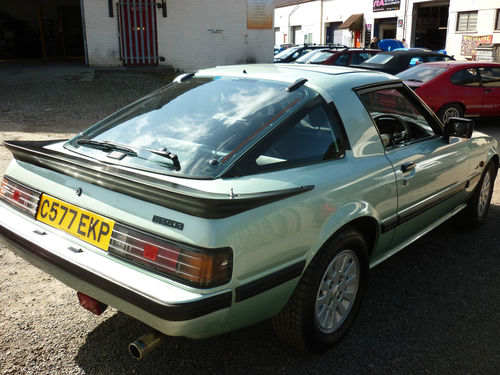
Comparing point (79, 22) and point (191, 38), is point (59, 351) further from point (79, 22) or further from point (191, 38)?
point (79, 22)

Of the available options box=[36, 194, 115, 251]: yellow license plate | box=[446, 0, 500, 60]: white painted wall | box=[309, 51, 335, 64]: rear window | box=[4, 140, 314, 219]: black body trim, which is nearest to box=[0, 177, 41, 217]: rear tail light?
box=[36, 194, 115, 251]: yellow license plate

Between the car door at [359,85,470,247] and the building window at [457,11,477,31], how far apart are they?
1096 inches

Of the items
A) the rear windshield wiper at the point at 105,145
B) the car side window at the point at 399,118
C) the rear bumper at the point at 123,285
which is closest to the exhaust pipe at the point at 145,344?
the rear bumper at the point at 123,285

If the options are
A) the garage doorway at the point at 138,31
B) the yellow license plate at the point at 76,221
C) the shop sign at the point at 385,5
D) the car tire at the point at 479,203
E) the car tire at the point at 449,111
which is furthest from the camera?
the shop sign at the point at 385,5

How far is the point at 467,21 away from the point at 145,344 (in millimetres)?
31088

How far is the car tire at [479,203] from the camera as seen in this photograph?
14.5 ft

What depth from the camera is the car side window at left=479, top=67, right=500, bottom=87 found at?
1004 cm

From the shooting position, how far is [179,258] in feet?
6.79

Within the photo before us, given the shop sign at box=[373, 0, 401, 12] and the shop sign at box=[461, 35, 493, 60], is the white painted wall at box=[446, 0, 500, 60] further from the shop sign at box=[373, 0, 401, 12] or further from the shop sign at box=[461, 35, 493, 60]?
the shop sign at box=[373, 0, 401, 12]

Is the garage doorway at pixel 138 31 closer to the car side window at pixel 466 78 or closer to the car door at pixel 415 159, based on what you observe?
the car side window at pixel 466 78

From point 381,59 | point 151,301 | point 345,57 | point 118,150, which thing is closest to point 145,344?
point 151,301

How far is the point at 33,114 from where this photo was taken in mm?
10680

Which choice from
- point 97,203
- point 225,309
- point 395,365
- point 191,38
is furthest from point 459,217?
point 191,38

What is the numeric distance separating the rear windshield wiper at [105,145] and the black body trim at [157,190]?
7.2 inches
